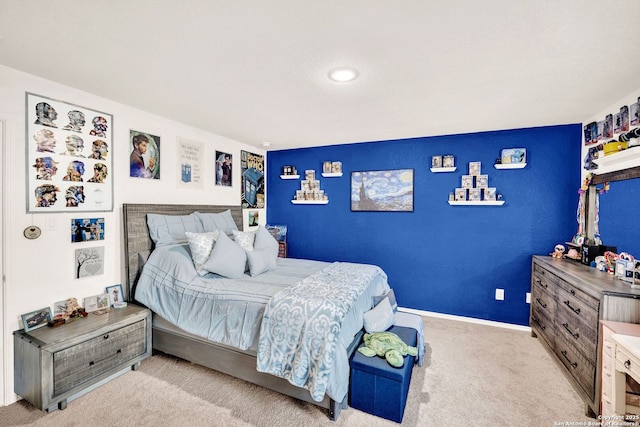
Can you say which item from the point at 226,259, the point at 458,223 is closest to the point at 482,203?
the point at 458,223

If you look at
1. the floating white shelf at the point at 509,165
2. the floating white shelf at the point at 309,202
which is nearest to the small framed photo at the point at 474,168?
the floating white shelf at the point at 509,165

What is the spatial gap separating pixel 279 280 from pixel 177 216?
1430 mm

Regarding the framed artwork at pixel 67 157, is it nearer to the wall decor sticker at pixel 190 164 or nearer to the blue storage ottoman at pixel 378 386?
the wall decor sticker at pixel 190 164

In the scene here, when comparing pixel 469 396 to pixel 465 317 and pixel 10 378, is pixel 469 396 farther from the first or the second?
pixel 10 378

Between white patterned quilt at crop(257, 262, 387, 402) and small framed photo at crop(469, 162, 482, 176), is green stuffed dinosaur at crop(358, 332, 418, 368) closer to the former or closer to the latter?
white patterned quilt at crop(257, 262, 387, 402)

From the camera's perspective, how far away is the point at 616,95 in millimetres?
2350

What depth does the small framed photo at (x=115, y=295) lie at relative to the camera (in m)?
2.60

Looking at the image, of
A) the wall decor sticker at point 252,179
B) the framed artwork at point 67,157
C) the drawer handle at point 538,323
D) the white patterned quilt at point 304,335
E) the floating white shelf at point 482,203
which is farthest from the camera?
the wall decor sticker at point 252,179

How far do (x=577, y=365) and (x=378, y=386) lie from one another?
63.1 inches

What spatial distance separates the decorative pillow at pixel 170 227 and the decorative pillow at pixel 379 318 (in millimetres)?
2037

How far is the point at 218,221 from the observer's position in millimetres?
3508

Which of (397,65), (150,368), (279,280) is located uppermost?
(397,65)

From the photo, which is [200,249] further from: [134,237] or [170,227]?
[134,237]

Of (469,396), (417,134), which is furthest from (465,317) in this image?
(417,134)
